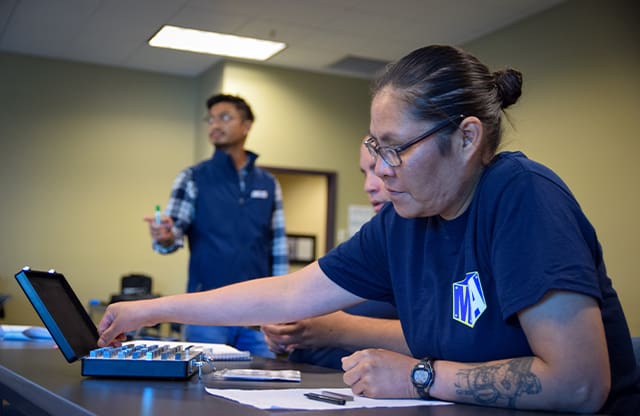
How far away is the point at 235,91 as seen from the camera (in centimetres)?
633

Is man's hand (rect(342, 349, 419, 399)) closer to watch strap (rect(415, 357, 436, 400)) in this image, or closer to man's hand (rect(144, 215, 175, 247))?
watch strap (rect(415, 357, 436, 400))

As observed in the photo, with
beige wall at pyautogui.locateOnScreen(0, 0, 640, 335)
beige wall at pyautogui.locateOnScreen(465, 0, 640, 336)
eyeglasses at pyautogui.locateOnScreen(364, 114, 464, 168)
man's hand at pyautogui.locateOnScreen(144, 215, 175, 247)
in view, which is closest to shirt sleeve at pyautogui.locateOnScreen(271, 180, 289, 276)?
man's hand at pyautogui.locateOnScreen(144, 215, 175, 247)

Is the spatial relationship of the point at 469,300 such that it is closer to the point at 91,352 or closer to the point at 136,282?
the point at 91,352

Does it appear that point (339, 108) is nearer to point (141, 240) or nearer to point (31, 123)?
point (141, 240)

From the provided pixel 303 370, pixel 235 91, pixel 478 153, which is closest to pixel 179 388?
pixel 303 370

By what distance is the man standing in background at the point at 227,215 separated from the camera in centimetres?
381

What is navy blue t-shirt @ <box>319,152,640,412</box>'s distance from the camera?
1093 mm

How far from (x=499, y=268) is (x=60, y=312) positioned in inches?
31.7

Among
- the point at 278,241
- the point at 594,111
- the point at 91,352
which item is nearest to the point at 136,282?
the point at 278,241

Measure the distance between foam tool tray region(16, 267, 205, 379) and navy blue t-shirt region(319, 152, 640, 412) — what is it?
16.2 inches

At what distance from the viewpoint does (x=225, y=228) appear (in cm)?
384

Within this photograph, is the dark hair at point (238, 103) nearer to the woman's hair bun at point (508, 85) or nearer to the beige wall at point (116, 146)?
the beige wall at point (116, 146)

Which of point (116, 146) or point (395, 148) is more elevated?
point (116, 146)

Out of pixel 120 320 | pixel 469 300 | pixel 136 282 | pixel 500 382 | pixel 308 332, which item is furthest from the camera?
pixel 136 282
